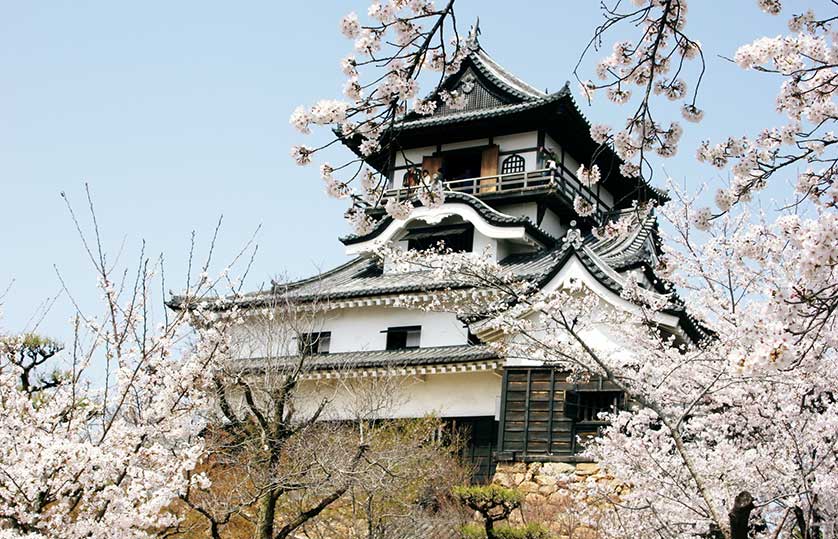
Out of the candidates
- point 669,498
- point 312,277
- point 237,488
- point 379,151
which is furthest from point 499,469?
point 379,151

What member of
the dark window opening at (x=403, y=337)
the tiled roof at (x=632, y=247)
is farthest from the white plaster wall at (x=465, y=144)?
the dark window opening at (x=403, y=337)

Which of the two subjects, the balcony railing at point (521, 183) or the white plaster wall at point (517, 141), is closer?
the balcony railing at point (521, 183)

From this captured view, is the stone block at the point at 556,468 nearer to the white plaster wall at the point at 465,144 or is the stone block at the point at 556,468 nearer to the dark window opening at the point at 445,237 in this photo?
the dark window opening at the point at 445,237

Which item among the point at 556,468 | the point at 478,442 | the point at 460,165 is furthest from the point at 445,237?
the point at 556,468

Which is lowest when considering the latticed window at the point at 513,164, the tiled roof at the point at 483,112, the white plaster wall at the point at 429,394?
the white plaster wall at the point at 429,394

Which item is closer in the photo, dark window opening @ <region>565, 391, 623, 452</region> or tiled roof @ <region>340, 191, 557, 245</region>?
dark window opening @ <region>565, 391, 623, 452</region>

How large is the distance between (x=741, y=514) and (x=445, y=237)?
1766cm

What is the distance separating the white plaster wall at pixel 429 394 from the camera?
58.7 feet

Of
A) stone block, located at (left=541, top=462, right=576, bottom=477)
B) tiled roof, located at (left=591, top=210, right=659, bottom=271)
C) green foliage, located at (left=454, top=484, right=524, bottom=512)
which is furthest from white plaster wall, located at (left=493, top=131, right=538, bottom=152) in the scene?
green foliage, located at (left=454, top=484, right=524, bottom=512)

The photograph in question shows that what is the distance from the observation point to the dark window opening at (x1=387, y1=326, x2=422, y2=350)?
67.3ft

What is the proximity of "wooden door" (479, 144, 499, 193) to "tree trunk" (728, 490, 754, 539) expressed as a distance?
1790 centimetres

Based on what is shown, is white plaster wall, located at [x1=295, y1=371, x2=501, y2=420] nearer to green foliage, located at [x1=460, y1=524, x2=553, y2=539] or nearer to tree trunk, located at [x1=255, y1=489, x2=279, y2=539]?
green foliage, located at [x1=460, y1=524, x2=553, y2=539]

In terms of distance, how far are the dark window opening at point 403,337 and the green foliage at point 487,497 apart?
24.9 feet

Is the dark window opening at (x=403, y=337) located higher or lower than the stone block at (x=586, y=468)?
higher
